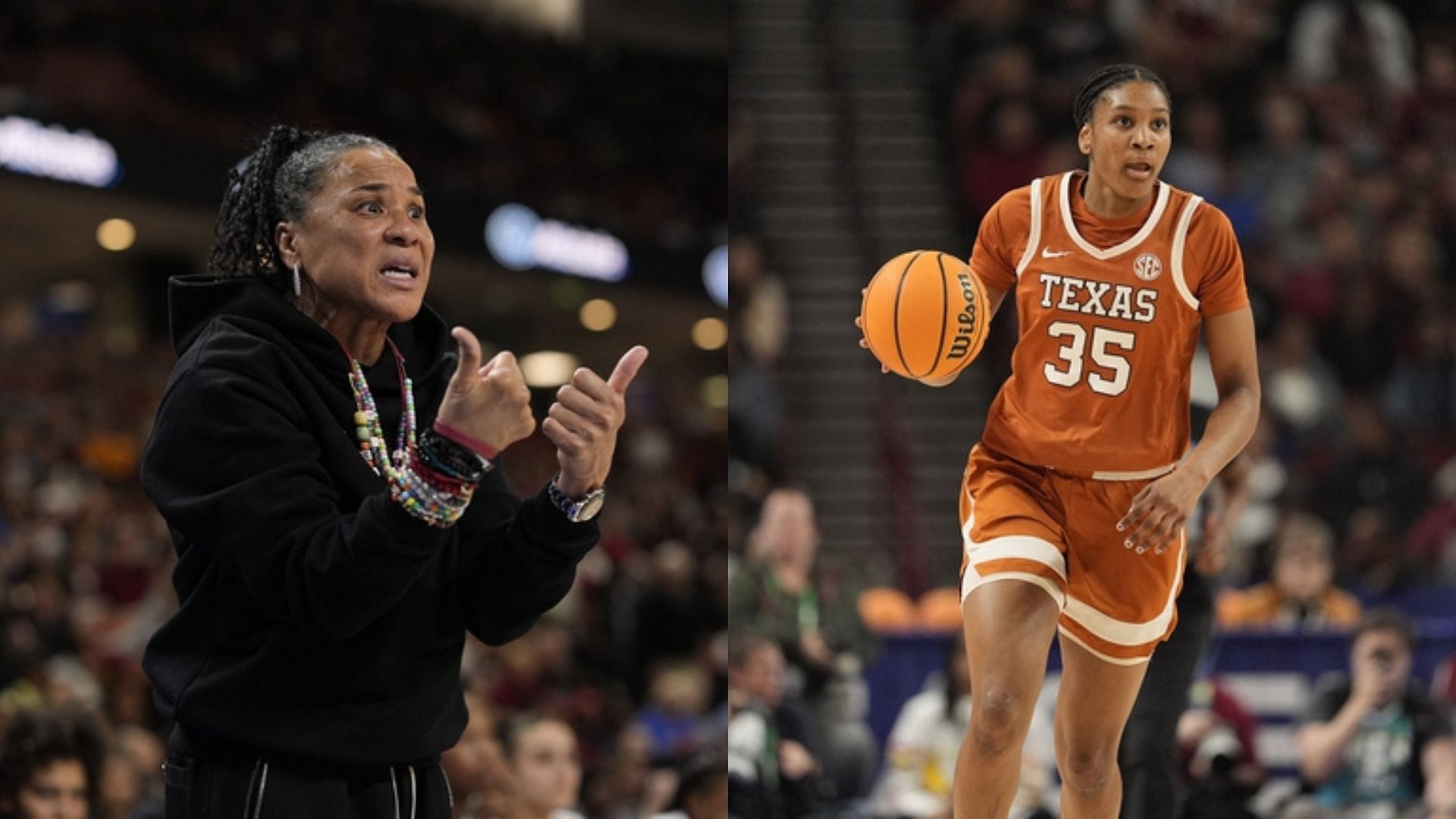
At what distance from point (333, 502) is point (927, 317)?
113 cm

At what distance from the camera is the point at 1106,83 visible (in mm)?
3477

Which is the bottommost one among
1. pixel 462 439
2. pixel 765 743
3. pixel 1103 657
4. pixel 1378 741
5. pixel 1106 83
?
pixel 1378 741

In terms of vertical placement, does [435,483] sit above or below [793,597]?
above

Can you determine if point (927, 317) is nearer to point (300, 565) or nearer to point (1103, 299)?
point (1103, 299)

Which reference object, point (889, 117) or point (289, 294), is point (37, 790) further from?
point (889, 117)

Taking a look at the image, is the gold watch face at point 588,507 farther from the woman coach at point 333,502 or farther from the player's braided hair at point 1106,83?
the player's braided hair at point 1106,83

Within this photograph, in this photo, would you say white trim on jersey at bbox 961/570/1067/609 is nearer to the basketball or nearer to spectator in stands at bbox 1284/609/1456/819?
the basketball

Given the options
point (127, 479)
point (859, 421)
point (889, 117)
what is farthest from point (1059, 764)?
point (127, 479)

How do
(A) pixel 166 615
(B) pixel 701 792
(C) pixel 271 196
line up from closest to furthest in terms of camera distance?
(C) pixel 271 196 → (B) pixel 701 792 → (A) pixel 166 615

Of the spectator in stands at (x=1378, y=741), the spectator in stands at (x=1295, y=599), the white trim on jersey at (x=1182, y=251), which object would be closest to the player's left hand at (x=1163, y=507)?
the white trim on jersey at (x=1182, y=251)

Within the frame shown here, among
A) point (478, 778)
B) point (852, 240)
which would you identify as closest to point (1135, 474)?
point (852, 240)

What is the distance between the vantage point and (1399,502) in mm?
10438

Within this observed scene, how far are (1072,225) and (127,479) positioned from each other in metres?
11.6

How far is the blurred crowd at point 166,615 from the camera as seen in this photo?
6.66 metres
